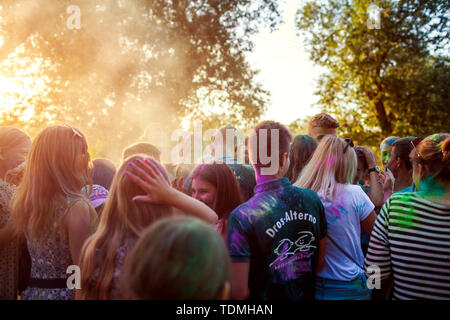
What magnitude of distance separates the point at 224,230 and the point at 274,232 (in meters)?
0.66

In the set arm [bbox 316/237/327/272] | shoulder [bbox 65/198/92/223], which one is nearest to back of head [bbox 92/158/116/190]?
shoulder [bbox 65/198/92/223]

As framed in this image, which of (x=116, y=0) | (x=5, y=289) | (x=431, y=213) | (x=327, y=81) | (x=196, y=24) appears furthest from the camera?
(x=327, y=81)

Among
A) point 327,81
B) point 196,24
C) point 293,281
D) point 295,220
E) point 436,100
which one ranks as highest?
point 196,24

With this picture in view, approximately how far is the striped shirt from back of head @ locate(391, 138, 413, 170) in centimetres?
178

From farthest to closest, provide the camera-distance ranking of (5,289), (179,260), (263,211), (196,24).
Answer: (196,24), (5,289), (263,211), (179,260)

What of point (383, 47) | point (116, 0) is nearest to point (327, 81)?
point (383, 47)

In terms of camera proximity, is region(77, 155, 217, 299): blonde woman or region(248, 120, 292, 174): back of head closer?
region(77, 155, 217, 299): blonde woman

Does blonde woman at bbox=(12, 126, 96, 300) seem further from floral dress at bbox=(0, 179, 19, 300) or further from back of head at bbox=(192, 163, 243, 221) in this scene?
back of head at bbox=(192, 163, 243, 221)

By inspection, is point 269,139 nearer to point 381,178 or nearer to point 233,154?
point 233,154

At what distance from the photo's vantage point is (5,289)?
2922mm

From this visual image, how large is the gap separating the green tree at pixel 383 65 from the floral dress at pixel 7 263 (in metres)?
14.5

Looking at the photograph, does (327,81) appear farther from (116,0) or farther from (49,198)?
(49,198)

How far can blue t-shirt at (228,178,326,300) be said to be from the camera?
245cm
